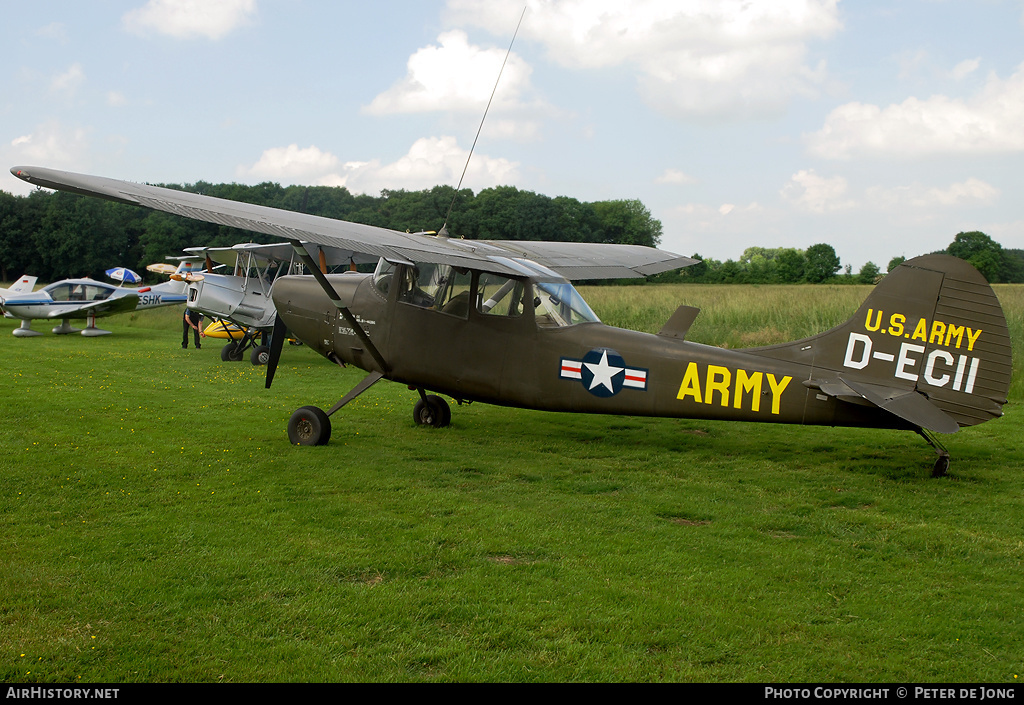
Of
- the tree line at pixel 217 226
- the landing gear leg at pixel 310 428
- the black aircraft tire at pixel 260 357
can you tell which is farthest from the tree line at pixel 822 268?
the landing gear leg at pixel 310 428

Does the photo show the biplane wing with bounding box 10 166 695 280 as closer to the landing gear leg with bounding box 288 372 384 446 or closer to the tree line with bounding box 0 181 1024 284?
the landing gear leg with bounding box 288 372 384 446

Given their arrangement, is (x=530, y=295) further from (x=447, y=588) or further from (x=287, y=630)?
(x=287, y=630)

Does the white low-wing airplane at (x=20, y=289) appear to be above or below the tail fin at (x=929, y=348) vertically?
below

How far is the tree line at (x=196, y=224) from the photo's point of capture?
5531cm

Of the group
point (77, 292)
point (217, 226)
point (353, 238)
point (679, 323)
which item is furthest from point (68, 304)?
point (217, 226)

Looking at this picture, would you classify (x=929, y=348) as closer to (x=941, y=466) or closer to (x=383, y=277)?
(x=941, y=466)

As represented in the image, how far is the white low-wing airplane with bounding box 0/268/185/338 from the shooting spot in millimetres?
22219

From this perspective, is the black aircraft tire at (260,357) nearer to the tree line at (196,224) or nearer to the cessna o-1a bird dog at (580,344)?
the cessna o-1a bird dog at (580,344)

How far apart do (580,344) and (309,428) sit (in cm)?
308

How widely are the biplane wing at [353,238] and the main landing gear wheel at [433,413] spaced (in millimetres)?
2025

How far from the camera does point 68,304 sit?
22578 millimetres

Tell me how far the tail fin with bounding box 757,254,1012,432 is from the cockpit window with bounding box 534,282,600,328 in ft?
7.74

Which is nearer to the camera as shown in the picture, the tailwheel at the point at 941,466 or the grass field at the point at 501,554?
the grass field at the point at 501,554

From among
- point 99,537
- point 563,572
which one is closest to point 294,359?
point 99,537
